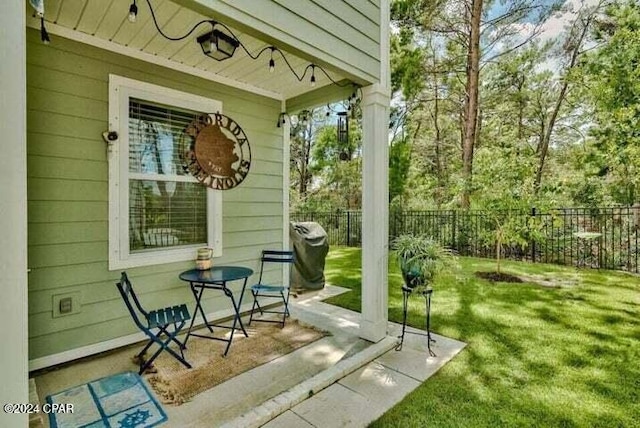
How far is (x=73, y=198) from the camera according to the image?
2.74 meters

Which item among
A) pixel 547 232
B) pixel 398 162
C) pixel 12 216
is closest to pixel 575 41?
pixel 547 232

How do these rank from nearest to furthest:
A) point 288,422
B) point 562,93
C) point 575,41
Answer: point 288,422, point 575,41, point 562,93

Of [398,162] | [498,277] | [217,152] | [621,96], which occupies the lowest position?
[498,277]

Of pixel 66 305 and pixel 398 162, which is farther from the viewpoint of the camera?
pixel 398 162

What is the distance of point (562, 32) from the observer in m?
10.5

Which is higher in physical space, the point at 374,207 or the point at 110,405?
the point at 374,207

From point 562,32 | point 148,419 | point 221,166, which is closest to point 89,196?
point 221,166

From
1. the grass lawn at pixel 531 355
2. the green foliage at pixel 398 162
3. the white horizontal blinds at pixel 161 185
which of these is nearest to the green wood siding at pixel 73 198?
the white horizontal blinds at pixel 161 185

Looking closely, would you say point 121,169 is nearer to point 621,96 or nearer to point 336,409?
point 336,409

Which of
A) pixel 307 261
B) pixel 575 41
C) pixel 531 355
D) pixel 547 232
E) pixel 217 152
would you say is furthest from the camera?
pixel 575 41

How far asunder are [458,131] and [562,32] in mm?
4632

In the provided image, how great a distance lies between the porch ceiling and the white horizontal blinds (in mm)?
491

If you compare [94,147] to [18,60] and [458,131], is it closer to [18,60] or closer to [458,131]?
[18,60]

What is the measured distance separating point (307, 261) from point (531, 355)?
3015 millimetres
